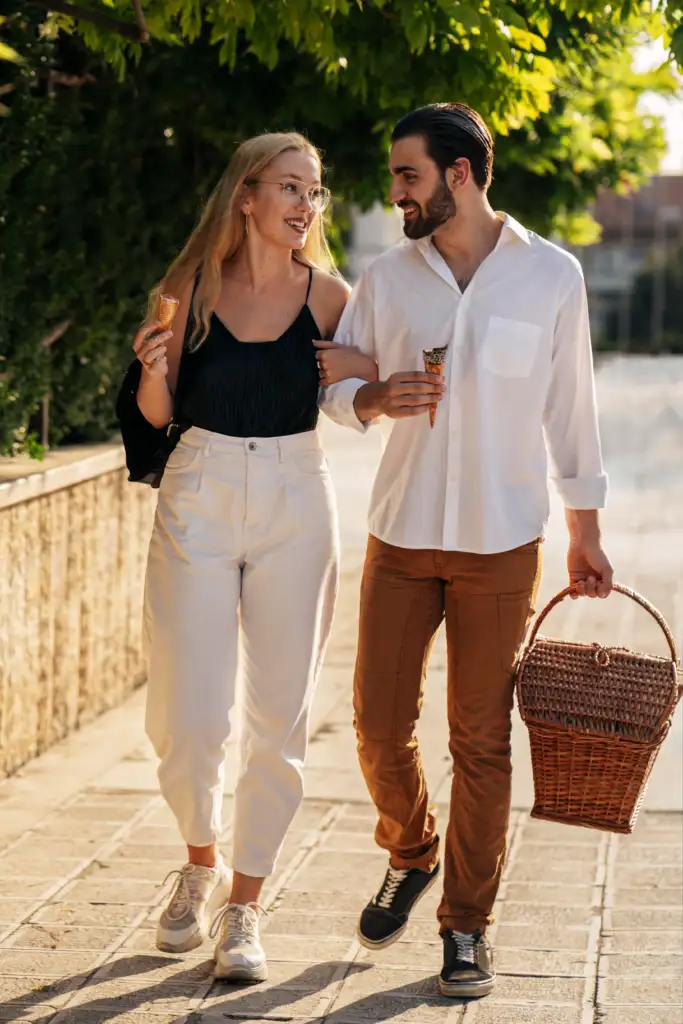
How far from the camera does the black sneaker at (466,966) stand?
13.4 feet

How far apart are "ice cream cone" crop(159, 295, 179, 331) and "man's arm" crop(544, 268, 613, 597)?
931mm

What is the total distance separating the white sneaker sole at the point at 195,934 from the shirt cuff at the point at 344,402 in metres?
1.29

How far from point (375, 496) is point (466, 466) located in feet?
0.95

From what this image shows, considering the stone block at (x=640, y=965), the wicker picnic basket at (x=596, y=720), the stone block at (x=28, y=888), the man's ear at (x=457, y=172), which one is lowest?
the stone block at (x=28, y=888)

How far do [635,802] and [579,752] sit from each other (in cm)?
19

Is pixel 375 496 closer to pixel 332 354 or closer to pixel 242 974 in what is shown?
pixel 332 354

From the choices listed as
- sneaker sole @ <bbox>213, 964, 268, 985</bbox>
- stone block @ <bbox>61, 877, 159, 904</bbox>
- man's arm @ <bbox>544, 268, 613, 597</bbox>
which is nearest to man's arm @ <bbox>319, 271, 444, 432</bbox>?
man's arm @ <bbox>544, 268, 613, 597</bbox>

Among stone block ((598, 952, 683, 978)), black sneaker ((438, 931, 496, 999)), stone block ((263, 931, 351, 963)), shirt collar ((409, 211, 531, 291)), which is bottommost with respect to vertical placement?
stone block ((263, 931, 351, 963))

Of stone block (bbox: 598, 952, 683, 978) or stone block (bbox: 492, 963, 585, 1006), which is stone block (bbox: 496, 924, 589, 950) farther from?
stone block (bbox: 492, 963, 585, 1006)

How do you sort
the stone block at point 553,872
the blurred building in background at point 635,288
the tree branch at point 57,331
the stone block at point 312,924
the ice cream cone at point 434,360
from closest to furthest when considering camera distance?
the ice cream cone at point 434,360
the stone block at point 312,924
the stone block at point 553,872
the tree branch at point 57,331
the blurred building in background at point 635,288

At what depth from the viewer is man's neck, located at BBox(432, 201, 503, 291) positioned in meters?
4.07

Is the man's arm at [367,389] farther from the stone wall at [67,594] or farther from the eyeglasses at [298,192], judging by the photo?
the stone wall at [67,594]

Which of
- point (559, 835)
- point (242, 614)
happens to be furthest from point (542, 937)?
point (242, 614)

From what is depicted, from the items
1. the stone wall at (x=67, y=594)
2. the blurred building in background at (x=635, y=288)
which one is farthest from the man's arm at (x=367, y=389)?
the blurred building in background at (x=635, y=288)
